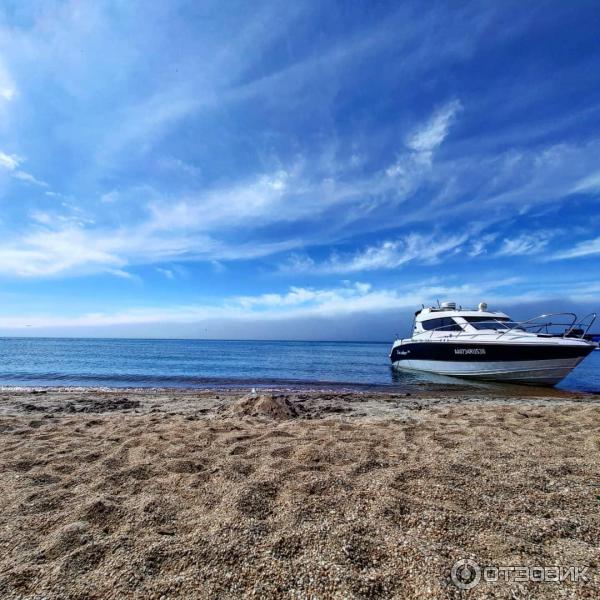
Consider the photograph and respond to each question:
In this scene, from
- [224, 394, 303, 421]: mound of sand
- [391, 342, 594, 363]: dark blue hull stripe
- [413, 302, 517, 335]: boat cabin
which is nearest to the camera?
[224, 394, 303, 421]: mound of sand

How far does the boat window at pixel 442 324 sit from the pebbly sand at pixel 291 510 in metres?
13.1

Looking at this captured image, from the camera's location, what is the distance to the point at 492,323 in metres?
17.5

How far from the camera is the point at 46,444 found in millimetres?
5258

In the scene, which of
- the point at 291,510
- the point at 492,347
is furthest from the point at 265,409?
the point at 492,347

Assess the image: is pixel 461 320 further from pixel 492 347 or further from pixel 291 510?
pixel 291 510

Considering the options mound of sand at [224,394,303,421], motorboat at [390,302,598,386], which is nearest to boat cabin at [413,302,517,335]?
motorboat at [390,302,598,386]

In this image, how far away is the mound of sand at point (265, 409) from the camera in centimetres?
762

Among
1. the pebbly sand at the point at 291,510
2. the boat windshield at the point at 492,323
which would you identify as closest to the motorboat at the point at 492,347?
the boat windshield at the point at 492,323

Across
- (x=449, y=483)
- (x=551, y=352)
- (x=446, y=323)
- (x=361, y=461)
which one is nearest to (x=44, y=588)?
(x=361, y=461)

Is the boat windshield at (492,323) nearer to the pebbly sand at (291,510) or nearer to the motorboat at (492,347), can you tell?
the motorboat at (492,347)

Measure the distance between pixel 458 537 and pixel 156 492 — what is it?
118 inches

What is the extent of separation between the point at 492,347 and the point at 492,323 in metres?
2.02

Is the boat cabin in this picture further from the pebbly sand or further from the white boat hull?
the pebbly sand

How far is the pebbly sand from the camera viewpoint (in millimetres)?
2289
